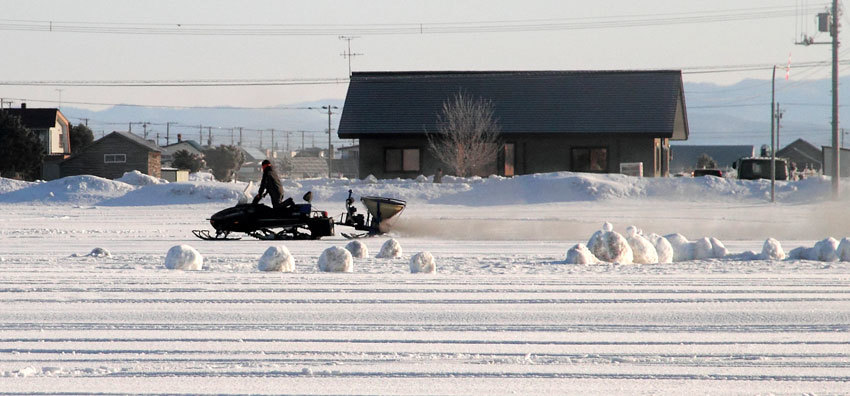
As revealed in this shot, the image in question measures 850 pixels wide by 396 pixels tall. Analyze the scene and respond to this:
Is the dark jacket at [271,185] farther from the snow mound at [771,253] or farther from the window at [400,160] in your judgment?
the window at [400,160]

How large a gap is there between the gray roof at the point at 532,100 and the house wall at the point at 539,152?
0.71m

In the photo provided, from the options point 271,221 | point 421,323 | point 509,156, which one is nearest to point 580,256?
point 421,323

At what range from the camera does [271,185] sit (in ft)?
66.1

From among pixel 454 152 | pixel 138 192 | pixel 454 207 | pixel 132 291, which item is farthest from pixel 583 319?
pixel 454 152

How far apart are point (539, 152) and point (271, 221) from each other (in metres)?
33.8

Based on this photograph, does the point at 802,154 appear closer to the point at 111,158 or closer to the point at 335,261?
the point at 111,158

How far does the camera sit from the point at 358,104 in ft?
177

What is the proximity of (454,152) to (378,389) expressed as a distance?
4502 cm

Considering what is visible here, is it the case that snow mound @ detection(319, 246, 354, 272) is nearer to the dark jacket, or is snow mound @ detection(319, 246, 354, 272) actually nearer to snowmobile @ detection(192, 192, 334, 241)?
A: the dark jacket

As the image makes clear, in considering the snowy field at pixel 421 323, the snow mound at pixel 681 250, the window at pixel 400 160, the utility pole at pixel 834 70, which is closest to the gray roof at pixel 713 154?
the window at pixel 400 160

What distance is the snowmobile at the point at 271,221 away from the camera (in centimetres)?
2042

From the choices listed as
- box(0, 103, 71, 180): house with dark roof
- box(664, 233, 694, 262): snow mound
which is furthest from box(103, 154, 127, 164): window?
box(664, 233, 694, 262): snow mound

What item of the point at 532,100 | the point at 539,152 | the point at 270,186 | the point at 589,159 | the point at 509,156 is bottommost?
the point at 270,186

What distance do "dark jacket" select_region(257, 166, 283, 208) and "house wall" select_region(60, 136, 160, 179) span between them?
58.0 meters
